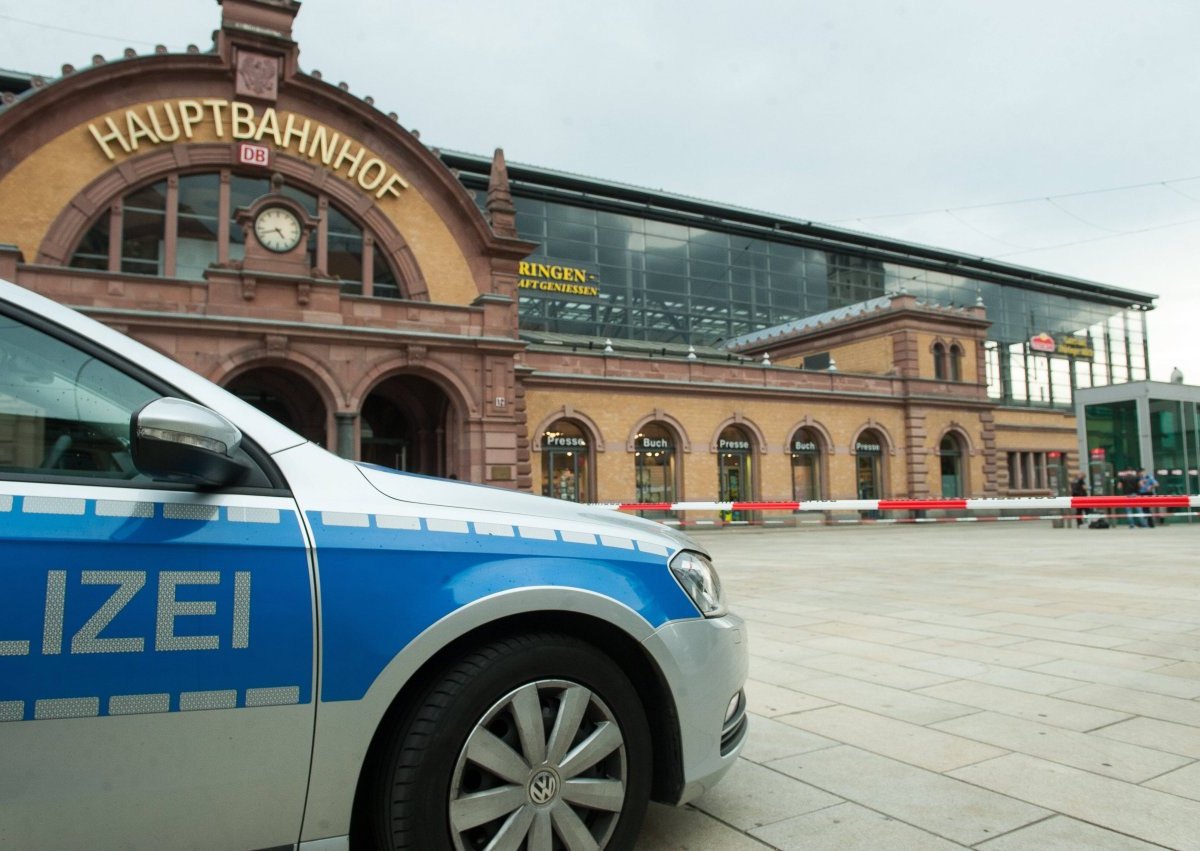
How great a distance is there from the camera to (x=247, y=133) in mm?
21125

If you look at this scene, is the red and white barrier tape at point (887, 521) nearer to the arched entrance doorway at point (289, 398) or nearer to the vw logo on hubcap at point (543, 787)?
the arched entrance doorway at point (289, 398)

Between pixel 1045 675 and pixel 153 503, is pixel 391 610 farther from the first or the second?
pixel 1045 675

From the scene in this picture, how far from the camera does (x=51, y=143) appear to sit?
19.4 meters

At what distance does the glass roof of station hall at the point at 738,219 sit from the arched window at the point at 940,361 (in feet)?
39.3

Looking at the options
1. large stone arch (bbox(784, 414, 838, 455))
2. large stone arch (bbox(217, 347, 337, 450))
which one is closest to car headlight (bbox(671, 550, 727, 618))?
large stone arch (bbox(217, 347, 337, 450))

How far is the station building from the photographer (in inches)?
763

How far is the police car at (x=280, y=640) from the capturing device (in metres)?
1.89

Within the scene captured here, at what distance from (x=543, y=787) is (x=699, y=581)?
859 millimetres

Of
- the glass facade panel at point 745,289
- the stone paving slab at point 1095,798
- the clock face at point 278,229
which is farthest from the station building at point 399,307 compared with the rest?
the stone paving slab at point 1095,798

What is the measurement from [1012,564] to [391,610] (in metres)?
12.7

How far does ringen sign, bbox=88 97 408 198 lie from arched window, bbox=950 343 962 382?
24.6m

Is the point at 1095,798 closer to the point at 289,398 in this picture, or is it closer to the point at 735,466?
the point at 289,398

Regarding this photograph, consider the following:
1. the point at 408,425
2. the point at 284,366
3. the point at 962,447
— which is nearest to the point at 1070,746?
the point at 284,366

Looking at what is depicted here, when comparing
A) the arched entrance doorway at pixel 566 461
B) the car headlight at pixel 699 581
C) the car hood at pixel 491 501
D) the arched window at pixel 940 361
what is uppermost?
the arched window at pixel 940 361
